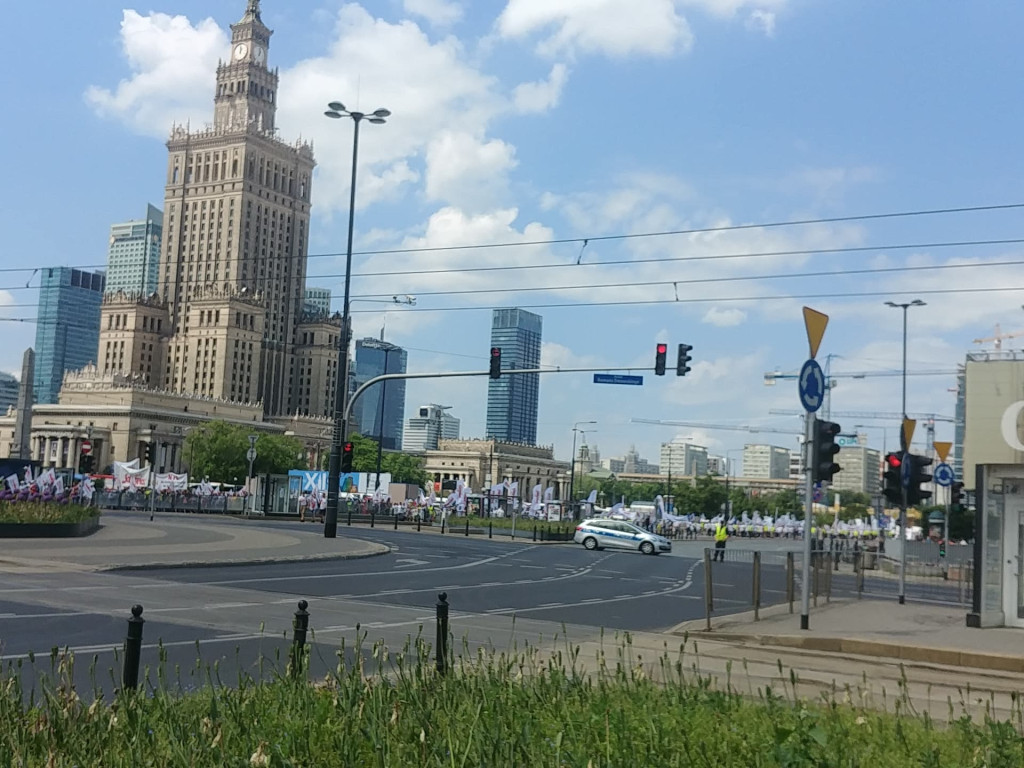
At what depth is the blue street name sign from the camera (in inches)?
1534

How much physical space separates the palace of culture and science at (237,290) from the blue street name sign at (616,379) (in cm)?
11956

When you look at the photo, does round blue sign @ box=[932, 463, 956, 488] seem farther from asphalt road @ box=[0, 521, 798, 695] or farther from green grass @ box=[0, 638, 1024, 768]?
green grass @ box=[0, 638, 1024, 768]

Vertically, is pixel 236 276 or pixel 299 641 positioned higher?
pixel 236 276

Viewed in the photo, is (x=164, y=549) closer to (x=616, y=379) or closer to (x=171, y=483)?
(x=616, y=379)

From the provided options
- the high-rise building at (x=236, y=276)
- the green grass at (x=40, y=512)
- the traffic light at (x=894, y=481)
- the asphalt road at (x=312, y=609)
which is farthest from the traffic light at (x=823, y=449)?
the high-rise building at (x=236, y=276)

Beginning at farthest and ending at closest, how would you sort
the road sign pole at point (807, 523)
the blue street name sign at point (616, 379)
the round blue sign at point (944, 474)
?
the blue street name sign at point (616, 379) → the round blue sign at point (944, 474) → the road sign pole at point (807, 523)

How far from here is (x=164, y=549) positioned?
2853 cm

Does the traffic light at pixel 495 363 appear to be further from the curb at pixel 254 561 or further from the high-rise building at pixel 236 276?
the high-rise building at pixel 236 276

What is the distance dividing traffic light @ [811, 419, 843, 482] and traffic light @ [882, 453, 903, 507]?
481 cm

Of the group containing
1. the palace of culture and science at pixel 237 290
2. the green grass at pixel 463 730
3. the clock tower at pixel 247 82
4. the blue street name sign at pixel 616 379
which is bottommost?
the green grass at pixel 463 730

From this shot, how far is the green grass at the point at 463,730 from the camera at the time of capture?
502cm

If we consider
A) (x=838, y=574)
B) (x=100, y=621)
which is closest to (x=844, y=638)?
(x=100, y=621)

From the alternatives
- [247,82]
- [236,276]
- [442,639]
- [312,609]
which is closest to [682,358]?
[312,609]

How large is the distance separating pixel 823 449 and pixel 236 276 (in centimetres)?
16799
